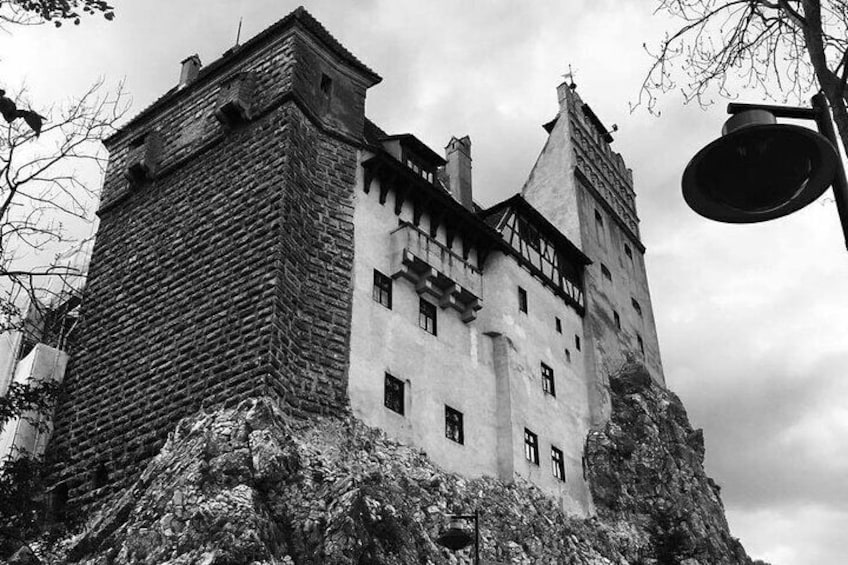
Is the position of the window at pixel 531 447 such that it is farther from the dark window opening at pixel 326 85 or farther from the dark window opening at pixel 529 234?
the dark window opening at pixel 326 85

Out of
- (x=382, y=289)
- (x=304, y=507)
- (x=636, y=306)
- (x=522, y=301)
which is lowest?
(x=304, y=507)

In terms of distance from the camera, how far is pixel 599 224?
1465 inches

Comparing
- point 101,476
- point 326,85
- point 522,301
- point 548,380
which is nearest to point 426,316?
point 522,301

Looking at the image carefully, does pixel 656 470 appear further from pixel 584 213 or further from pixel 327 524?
pixel 327 524

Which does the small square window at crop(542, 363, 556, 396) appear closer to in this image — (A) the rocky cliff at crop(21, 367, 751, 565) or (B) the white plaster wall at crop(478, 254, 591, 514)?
(B) the white plaster wall at crop(478, 254, 591, 514)

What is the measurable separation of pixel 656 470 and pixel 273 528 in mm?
17540

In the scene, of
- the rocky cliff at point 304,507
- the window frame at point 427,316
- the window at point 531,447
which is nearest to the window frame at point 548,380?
the window at point 531,447

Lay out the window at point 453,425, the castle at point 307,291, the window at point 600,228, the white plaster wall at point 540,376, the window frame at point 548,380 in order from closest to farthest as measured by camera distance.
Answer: the castle at point 307,291 < the window at point 453,425 < the white plaster wall at point 540,376 < the window frame at point 548,380 < the window at point 600,228

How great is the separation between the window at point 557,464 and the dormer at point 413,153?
8.70m

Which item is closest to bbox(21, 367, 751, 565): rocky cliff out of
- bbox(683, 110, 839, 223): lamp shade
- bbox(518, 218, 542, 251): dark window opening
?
bbox(518, 218, 542, 251): dark window opening

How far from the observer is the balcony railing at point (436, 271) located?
989 inches

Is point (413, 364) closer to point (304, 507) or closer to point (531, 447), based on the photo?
point (531, 447)

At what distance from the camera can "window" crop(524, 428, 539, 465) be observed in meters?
26.4

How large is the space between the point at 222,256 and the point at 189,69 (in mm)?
8095
